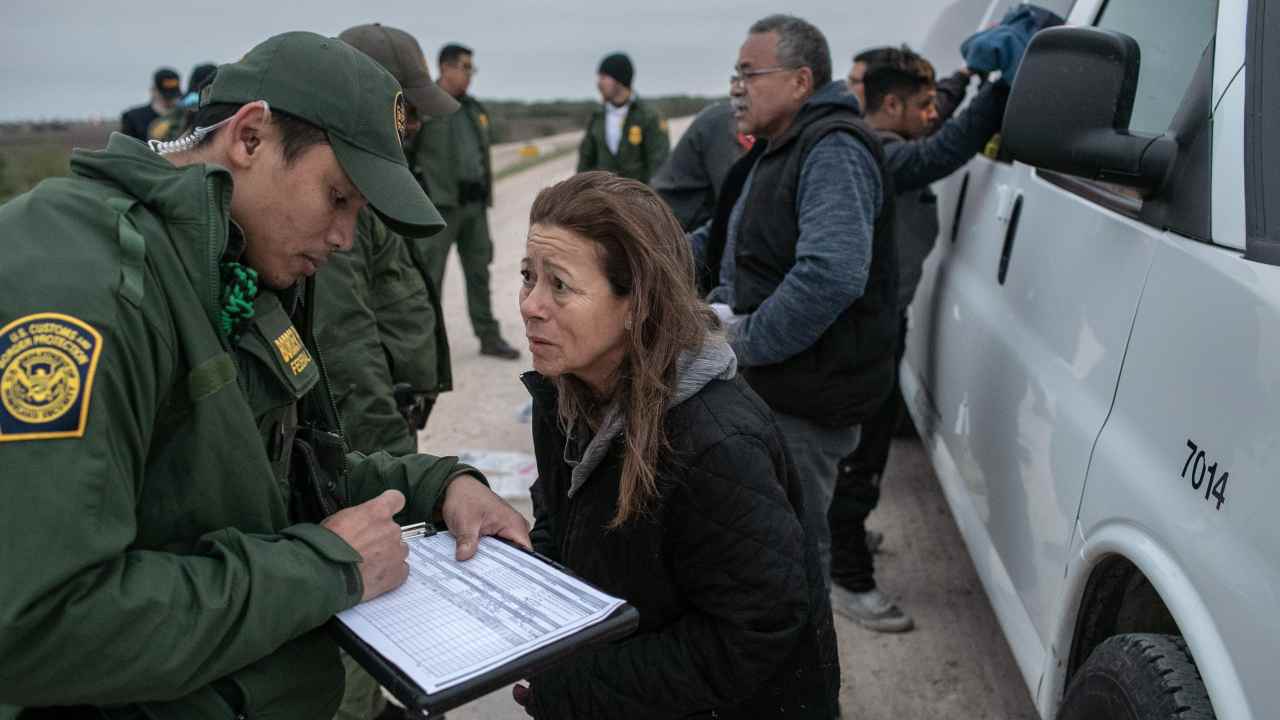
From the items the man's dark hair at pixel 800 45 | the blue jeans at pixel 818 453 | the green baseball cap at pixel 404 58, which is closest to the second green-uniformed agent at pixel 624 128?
the green baseball cap at pixel 404 58

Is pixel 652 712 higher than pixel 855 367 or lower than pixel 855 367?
lower

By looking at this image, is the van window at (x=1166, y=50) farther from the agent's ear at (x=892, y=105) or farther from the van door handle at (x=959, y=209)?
the agent's ear at (x=892, y=105)

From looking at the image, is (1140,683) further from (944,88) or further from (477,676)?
(944,88)

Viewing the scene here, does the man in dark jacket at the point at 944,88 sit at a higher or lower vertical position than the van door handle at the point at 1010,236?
higher

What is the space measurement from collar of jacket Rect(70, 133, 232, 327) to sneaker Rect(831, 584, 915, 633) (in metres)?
2.88

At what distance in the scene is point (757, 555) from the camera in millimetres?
1682

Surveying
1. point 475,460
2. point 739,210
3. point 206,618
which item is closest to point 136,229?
point 206,618

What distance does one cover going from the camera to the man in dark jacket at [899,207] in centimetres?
352

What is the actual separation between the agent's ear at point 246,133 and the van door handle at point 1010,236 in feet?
7.28

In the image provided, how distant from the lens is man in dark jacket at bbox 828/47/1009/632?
11.5 feet

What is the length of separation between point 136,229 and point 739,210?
87.9 inches

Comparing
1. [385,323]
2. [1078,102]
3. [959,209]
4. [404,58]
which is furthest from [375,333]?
[959,209]

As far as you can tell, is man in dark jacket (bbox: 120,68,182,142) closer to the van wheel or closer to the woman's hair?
the woman's hair

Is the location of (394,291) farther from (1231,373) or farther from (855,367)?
(1231,373)
